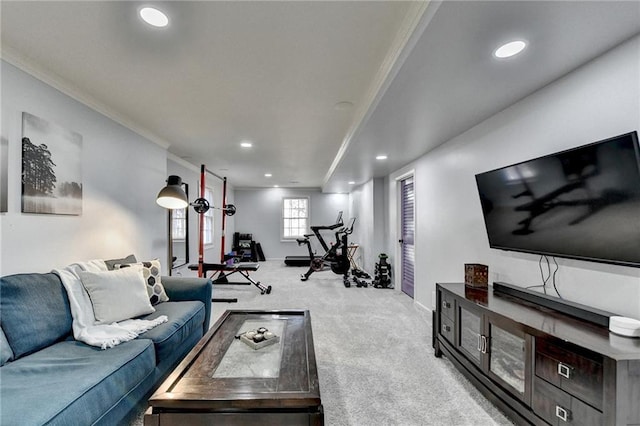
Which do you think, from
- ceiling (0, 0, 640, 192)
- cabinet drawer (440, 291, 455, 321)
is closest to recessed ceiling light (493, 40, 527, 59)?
ceiling (0, 0, 640, 192)

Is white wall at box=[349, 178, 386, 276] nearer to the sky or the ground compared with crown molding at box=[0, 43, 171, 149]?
nearer to the ground

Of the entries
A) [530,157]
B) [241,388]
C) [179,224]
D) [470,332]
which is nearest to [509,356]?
[470,332]

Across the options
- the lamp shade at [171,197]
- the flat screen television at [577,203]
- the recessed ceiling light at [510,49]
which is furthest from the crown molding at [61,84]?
the flat screen television at [577,203]

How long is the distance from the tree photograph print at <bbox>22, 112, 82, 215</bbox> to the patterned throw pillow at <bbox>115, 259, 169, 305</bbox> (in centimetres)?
71

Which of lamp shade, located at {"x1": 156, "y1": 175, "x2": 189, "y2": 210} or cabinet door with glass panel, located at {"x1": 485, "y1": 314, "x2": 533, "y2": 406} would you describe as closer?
cabinet door with glass panel, located at {"x1": 485, "y1": 314, "x2": 533, "y2": 406}

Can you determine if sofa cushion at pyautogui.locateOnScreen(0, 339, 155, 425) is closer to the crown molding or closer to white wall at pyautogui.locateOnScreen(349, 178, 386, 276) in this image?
the crown molding

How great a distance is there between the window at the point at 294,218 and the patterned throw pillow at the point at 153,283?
6.84m

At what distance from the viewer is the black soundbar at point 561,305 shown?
1625 millimetres

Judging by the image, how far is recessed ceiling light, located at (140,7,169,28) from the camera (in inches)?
63.0

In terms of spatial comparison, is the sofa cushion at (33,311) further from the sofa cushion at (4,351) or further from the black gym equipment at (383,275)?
the black gym equipment at (383,275)

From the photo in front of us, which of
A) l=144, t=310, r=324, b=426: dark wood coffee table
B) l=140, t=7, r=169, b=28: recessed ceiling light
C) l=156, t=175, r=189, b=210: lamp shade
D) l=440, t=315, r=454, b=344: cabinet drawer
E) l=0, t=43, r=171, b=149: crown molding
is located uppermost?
l=140, t=7, r=169, b=28: recessed ceiling light

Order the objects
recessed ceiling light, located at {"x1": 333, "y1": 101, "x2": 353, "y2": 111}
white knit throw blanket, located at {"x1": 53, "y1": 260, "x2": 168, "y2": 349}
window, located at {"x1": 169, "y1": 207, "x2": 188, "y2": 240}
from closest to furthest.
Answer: white knit throw blanket, located at {"x1": 53, "y1": 260, "x2": 168, "y2": 349} → recessed ceiling light, located at {"x1": 333, "y1": 101, "x2": 353, "y2": 111} → window, located at {"x1": 169, "y1": 207, "x2": 188, "y2": 240}

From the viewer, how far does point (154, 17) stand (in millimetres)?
1657

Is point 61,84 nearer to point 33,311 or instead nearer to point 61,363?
point 33,311
